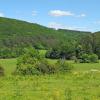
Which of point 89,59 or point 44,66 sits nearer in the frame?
point 44,66

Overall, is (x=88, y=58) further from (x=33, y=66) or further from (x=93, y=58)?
(x=33, y=66)

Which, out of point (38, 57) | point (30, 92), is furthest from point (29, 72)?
point (30, 92)

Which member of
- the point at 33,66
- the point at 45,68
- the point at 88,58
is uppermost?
the point at 33,66

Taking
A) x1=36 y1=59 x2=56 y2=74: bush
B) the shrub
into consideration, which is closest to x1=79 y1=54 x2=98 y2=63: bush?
the shrub

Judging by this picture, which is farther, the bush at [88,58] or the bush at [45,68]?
the bush at [88,58]

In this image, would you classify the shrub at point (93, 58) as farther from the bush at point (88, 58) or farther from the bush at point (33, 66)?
the bush at point (33, 66)

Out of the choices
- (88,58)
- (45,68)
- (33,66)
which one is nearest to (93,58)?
(88,58)

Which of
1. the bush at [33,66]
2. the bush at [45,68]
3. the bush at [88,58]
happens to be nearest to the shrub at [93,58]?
the bush at [88,58]

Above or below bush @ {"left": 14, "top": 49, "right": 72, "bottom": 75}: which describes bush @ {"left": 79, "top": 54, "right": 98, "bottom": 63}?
below

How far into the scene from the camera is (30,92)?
19219mm

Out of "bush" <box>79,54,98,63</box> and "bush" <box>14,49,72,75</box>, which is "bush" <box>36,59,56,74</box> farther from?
"bush" <box>79,54,98,63</box>

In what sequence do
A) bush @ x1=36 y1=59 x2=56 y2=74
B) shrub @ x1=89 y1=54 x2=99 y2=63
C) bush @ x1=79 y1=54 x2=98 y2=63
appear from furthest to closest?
bush @ x1=79 y1=54 x2=98 y2=63 → shrub @ x1=89 y1=54 x2=99 y2=63 → bush @ x1=36 y1=59 x2=56 y2=74

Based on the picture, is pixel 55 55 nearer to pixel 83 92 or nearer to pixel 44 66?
pixel 44 66

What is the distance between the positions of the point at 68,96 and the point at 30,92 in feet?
9.86
